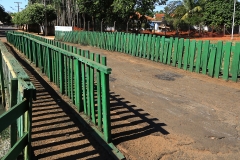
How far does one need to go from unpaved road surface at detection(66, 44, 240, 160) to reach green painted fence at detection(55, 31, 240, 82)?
45 cm

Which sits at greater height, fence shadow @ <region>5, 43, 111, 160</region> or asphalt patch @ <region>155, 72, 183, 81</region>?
asphalt patch @ <region>155, 72, 183, 81</region>

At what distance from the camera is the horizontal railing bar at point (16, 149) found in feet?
7.51

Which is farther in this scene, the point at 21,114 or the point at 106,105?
the point at 106,105

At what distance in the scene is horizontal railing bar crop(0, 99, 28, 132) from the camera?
2203 millimetres

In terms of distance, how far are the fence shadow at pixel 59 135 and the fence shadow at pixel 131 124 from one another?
1.52 ft

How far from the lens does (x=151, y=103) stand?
583 cm

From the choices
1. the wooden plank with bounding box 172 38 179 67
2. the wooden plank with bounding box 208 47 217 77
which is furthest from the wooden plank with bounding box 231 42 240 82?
the wooden plank with bounding box 172 38 179 67

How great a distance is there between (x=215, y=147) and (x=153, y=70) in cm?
603

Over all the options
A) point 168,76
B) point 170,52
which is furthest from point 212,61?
point 170,52

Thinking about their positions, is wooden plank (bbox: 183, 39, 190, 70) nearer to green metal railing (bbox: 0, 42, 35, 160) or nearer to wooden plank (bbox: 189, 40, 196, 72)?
wooden plank (bbox: 189, 40, 196, 72)

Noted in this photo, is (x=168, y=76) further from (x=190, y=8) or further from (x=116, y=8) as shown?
(x=190, y=8)

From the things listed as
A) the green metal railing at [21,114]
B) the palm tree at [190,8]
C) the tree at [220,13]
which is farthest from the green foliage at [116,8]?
the green metal railing at [21,114]

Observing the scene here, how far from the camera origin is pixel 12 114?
235 centimetres

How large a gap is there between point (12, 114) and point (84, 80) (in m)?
2.53
